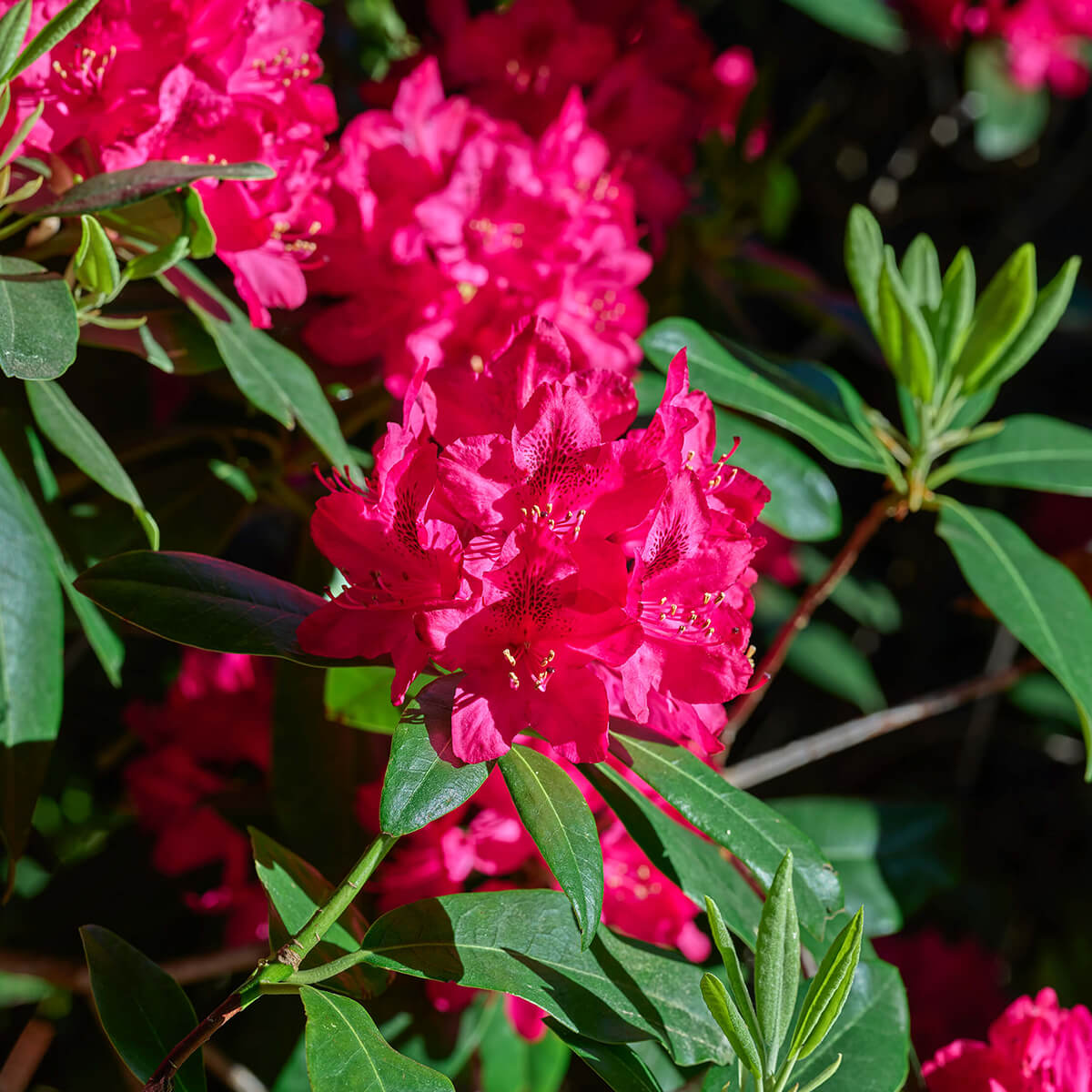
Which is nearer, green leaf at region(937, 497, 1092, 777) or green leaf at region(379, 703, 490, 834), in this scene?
green leaf at region(379, 703, 490, 834)

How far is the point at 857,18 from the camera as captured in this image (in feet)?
5.16

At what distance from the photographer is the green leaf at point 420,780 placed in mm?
595

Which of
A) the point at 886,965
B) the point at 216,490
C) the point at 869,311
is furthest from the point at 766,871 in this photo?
the point at 216,490

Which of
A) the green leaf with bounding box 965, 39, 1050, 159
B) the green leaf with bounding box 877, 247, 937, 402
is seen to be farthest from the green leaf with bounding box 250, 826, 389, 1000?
the green leaf with bounding box 965, 39, 1050, 159

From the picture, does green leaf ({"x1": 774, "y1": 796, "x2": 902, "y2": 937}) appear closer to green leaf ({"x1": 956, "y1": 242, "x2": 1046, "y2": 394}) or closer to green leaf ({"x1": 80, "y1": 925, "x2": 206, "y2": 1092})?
green leaf ({"x1": 956, "y1": 242, "x2": 1046, "y2": 394})

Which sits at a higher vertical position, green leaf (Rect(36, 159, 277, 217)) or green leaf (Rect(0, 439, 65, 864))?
green leaf (Rect(36, 159, 277, 217))

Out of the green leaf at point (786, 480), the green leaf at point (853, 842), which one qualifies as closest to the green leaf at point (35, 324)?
the green leaf at point (786, 480)

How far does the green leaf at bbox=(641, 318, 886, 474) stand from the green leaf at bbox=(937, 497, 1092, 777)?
0.34 feet

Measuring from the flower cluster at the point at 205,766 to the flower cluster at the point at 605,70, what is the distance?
73 cm

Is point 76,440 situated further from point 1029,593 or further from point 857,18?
point 857,18

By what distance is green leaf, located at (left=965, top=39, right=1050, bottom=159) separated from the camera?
6.13 feet

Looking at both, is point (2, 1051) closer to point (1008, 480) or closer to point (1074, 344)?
point (1008, 480)

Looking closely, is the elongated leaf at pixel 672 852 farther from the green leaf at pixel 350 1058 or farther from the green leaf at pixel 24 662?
the green leaf at pixel 24 662

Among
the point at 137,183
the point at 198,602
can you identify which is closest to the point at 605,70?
the point at 137,183
